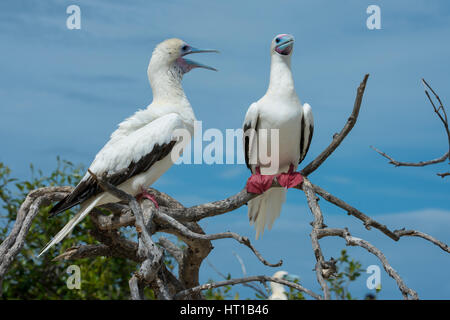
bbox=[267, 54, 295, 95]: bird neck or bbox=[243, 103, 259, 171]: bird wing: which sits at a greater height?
bbox=[267, 54, 295, 95]: bird neck

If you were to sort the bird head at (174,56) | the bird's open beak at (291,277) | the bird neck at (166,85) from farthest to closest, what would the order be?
the bird's open beak at (291,277), the bird head at (174,56), the bird neck at (166,85)

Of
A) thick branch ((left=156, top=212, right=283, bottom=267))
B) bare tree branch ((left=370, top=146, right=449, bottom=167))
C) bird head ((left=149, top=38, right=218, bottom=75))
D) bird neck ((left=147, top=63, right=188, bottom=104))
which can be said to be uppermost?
bird head ((left=149, top=38, right=218, bottom=75))

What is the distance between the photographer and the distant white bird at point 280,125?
5582 mm

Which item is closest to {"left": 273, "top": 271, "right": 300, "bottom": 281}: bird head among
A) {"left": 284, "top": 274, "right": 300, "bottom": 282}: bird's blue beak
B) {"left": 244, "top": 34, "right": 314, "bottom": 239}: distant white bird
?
{"left": 284, "top": 274, "right": 300, "bottom": 282}: bird's blue beak

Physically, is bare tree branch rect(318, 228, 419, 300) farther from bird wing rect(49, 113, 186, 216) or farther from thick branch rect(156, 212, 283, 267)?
bird wing rect(49, 113, 186, 216)

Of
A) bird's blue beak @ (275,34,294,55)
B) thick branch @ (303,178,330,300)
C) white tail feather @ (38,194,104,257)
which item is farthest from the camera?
bird's blue beak @ (275,34,294,55)

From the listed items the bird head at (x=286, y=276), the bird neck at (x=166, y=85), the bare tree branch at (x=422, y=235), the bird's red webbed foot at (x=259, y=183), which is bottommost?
the bird head at (x=286, y=276)

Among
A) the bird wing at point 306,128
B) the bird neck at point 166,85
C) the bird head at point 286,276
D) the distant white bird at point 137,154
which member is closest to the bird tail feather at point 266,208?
the bird wing at point 306,128

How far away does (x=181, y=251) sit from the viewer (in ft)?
21.8

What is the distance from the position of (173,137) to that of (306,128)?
1.44 metres

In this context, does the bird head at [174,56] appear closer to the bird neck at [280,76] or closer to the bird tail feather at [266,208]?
the bird neck at [280,76]

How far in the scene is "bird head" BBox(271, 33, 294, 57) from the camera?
5.73 metres

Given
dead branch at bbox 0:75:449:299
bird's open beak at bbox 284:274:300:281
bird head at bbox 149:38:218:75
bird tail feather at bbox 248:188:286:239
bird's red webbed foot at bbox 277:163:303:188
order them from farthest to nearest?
bird's open beak at bbox 284:274:300:281 < bird tail feather at bbox 248:188:286:239 < bird head at bbox 149:38:218:75 < bird's red webbed foot at bbox 277:163:303:188 < dead branch at bbox 0:75:449:299

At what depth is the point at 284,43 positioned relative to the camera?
5742 mm
